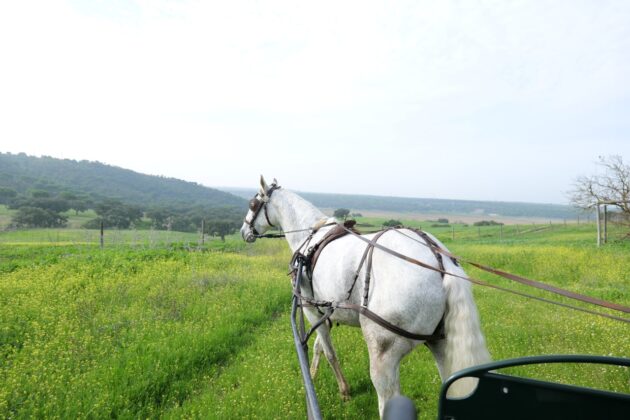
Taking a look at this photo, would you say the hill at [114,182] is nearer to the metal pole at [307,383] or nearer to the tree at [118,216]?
the tree at [118,216]

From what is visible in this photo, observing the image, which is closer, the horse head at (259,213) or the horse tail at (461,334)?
the horse tail at (461,334)

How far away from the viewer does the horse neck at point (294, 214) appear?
17.2 ft

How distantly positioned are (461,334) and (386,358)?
2.21 feet

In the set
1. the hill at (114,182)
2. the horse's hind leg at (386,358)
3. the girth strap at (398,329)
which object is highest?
the hill at (114,182)

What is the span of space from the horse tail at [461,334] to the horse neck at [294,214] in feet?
8.01

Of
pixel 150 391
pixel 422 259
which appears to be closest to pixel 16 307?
pixel 150 391

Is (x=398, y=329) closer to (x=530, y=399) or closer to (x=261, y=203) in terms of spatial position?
(x=530, y=399)

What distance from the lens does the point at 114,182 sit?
165 meters

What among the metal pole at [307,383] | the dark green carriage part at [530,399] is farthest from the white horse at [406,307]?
the dark green carriage part at [530,399]

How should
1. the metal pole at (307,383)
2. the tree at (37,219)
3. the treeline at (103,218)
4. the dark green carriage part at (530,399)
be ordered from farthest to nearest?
the tree at (37,219), the treeline at (103,218), the metal pole at (307,383), the dark green carriage part at (530,399)

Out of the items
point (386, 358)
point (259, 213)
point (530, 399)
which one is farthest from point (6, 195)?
point (530, 399)

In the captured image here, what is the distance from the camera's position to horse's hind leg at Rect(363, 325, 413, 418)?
9.80ft

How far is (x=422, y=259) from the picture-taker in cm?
307

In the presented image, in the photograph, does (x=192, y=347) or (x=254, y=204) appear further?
(x=254, y=204)
